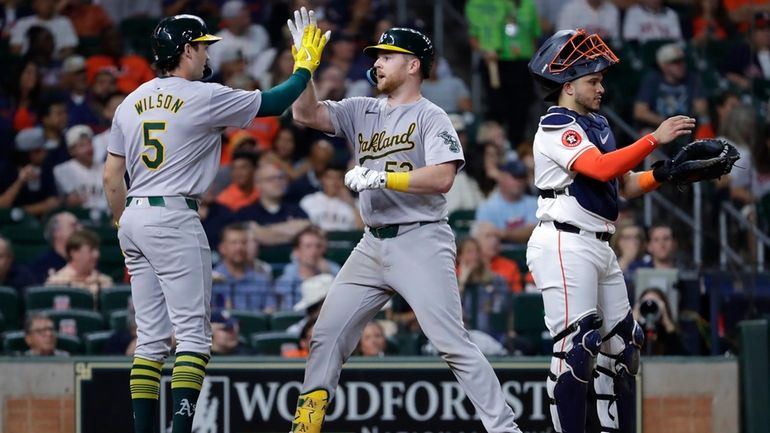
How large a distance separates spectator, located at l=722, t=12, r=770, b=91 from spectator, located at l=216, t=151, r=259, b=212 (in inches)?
153

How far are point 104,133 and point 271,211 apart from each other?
1.81 meters

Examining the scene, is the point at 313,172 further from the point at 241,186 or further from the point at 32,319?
the point at 32,319

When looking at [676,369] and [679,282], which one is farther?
[679,282]

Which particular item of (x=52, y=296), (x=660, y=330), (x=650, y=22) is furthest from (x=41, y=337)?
(x=650, y=22)

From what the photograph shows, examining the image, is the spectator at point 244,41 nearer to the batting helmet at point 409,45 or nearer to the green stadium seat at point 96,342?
the green stadium seat at point 96,342

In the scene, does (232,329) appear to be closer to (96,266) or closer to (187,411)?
(96,266)

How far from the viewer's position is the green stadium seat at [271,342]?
28.4ft

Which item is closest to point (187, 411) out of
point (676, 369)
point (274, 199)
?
point (676, 369)

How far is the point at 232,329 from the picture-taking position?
856 centimetres

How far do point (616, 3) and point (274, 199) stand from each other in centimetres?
437

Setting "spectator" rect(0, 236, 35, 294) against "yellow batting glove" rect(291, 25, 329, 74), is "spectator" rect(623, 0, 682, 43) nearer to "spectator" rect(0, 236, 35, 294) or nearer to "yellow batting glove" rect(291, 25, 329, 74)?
"spectator" rect(0, 236, 35, 294)

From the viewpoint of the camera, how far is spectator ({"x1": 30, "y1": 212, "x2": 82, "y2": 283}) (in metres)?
10.0

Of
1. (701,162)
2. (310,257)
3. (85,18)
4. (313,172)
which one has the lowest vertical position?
(310,257)

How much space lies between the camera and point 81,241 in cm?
965
